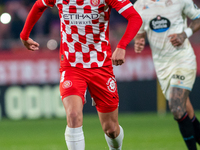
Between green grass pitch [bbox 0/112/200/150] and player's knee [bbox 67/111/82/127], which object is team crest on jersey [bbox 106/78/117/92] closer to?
player's knee [bbox 67/111/82/127]

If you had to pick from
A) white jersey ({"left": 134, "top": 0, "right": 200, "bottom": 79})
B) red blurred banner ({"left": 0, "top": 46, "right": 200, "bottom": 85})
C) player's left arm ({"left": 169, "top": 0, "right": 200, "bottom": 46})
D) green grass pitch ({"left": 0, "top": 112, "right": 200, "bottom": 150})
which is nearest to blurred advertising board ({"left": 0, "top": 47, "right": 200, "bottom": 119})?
red blurred banner ({"left": 0, "top": 46, "right": 200, "bottom": 85})

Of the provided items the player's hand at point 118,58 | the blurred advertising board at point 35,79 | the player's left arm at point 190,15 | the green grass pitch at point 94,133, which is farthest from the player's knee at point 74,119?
the blurred advertising board at point 35,79

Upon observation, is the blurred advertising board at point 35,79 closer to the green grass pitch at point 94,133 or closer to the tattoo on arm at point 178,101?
the green grass pitch at point 94,133

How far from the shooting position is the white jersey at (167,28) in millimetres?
5859

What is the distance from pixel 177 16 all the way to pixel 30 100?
6.56 m

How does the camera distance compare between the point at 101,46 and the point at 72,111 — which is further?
the point at 101,46

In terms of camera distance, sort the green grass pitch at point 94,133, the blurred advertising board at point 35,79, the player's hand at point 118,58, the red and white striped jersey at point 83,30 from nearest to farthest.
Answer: the player's hand at point 118,58, the red and white striped jersey at point 83,30, the green grass pitch at point 94,133, the blurred advertising board at point 35,79

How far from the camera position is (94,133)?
29.7ft

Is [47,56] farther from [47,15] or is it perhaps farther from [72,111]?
[72,111]

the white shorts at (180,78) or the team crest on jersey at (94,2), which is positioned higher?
the team crest on jersey at (94,2)

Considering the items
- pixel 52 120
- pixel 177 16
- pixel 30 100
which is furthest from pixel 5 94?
pixel 177 16

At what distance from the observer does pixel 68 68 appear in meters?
4.91

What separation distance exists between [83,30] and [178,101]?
1605mm

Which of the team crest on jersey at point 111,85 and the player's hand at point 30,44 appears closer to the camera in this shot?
the team crest on jersey at point 111,85
